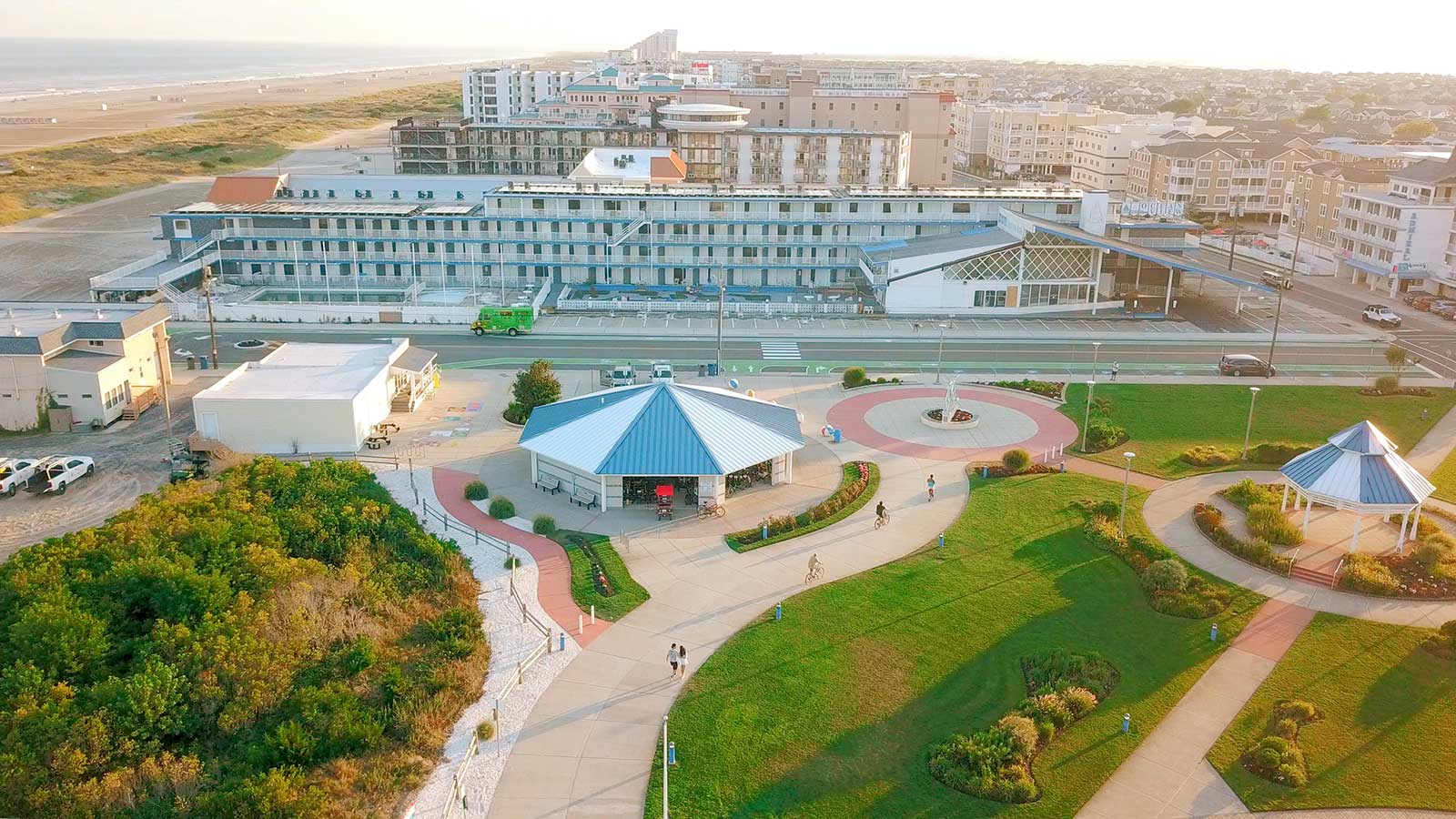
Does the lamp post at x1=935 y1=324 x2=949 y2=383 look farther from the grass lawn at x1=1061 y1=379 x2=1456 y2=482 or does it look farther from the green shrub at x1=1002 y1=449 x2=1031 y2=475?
the green shrub at x1=1002 y1=449 x2=1031 y2=475

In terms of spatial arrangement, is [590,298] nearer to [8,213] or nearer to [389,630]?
[389,630]

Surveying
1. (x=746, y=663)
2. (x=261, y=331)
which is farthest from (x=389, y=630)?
(x=261, y=331)

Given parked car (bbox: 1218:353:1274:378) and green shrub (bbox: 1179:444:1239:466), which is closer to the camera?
green shrub (bbox: 1179:444:1239:466)

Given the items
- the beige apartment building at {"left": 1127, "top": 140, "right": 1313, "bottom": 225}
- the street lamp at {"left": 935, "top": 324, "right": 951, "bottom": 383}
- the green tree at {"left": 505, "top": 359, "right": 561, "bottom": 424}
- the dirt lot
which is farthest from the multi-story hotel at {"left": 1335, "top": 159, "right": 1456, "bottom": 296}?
the dirt lot

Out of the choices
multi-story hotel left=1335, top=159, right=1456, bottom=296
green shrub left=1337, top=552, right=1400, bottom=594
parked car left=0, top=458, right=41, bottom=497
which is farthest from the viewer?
multi-story hotel left=1335, top=159, right=1456, bottom=296

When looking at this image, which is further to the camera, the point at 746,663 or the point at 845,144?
the point at 845,144

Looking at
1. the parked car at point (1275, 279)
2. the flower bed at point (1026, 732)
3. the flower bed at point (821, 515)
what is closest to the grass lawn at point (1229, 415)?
the flower bed at point (821, 515)
